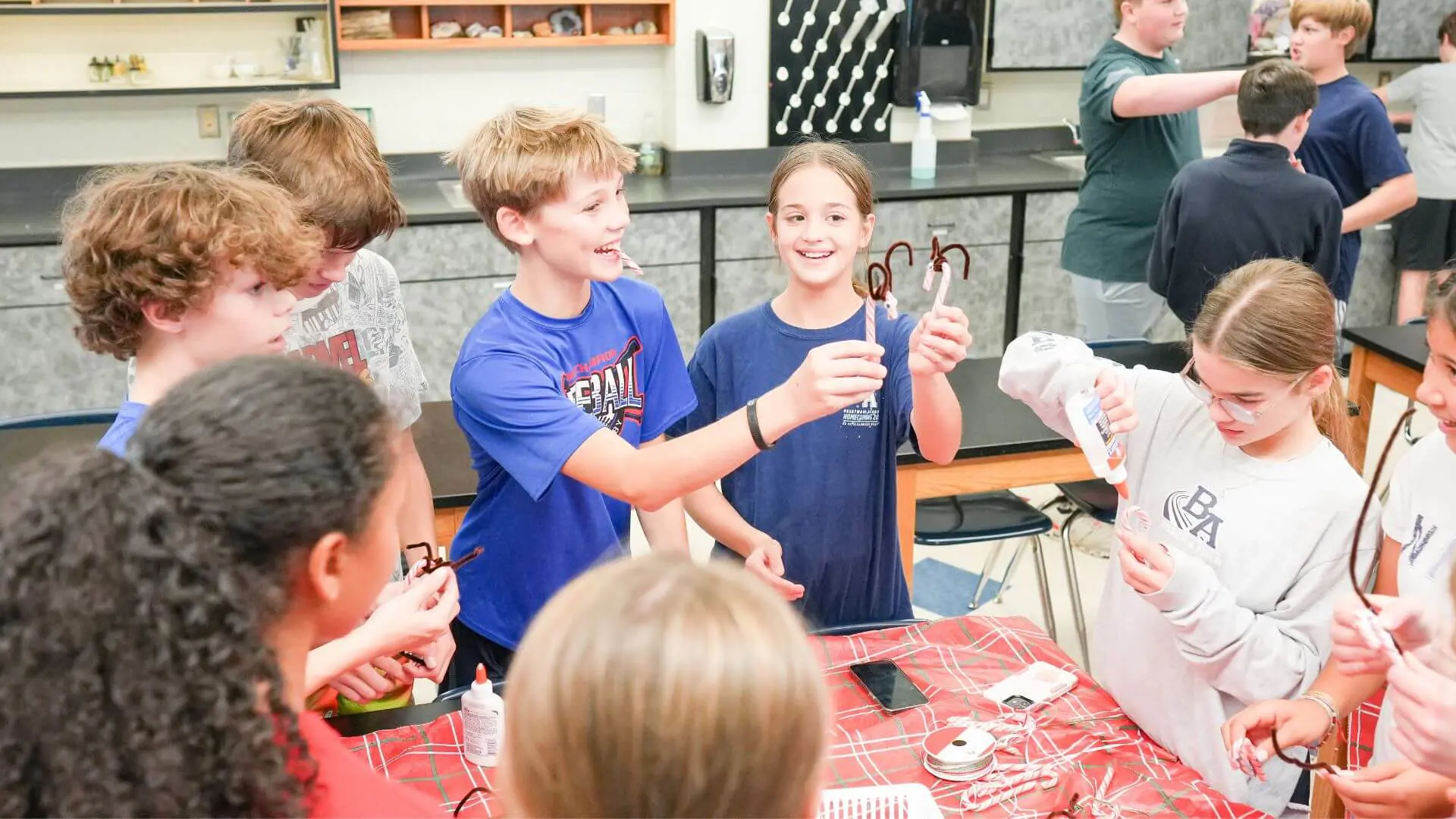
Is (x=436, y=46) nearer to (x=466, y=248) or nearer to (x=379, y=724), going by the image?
(x=466, y=248)

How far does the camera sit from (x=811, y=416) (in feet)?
5.65

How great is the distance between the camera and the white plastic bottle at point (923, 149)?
16.3 feet

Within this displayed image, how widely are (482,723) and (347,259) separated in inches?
28.1

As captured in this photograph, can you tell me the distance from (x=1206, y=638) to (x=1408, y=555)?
0.98 feet

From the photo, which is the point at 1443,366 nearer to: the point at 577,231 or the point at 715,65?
the point at 577,231

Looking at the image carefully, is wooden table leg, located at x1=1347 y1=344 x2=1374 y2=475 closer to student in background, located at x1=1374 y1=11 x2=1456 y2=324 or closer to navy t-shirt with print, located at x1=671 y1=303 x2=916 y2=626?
student in background, located at x1=1374 y1=11 x2=1456 y2=324

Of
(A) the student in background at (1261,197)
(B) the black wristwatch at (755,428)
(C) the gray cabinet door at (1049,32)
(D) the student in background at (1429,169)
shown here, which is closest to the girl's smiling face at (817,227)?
(B) the black wristwatch at (755,428)

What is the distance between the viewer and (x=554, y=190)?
189 centimetres

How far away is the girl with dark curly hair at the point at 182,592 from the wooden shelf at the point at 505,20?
3812mm

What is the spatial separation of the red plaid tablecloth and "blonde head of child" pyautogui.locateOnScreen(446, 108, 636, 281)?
0.66 meters

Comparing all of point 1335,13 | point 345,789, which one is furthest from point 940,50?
point 345,789

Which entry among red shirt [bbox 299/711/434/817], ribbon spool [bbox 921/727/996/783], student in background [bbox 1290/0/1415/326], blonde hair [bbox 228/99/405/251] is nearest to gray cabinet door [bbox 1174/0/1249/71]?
student in background [bbox 1290/0/1415/326]

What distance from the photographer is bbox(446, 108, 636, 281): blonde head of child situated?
1892mm

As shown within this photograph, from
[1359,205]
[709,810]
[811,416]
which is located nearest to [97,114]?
[811,416]
